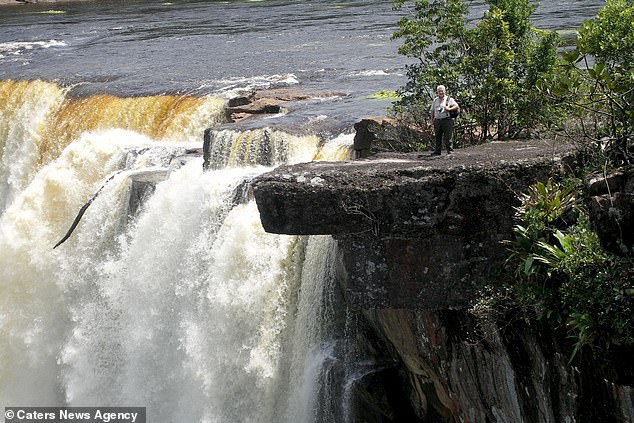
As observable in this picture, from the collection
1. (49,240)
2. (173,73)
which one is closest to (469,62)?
(49,240)

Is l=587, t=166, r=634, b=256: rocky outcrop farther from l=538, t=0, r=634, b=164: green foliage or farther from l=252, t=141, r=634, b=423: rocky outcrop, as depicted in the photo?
l=252, t=141, r=634, b=423: rocky outcrop

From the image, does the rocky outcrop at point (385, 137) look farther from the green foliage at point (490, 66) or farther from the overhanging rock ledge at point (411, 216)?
the overhanging rock ledge at point (411, 216)

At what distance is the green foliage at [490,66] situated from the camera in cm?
1309

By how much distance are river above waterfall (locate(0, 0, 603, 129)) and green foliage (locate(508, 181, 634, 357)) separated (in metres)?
8.40

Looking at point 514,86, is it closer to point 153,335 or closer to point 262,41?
point 153,335

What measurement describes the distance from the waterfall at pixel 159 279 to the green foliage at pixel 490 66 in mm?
2183

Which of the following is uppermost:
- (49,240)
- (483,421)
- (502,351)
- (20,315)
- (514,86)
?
(514,86)

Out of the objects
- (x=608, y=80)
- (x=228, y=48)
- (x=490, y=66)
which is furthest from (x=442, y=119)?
(x=228, y=48)

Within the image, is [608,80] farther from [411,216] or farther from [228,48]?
[228,48]

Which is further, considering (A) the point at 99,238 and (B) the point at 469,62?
(A) the point at 99,238

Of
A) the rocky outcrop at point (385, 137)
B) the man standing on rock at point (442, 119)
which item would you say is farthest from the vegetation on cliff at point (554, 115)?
the man standing on rock at point (442, 119)

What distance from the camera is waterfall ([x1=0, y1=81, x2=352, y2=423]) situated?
12.9 m

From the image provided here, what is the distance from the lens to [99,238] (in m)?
16.8

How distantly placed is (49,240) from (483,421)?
446 inches
